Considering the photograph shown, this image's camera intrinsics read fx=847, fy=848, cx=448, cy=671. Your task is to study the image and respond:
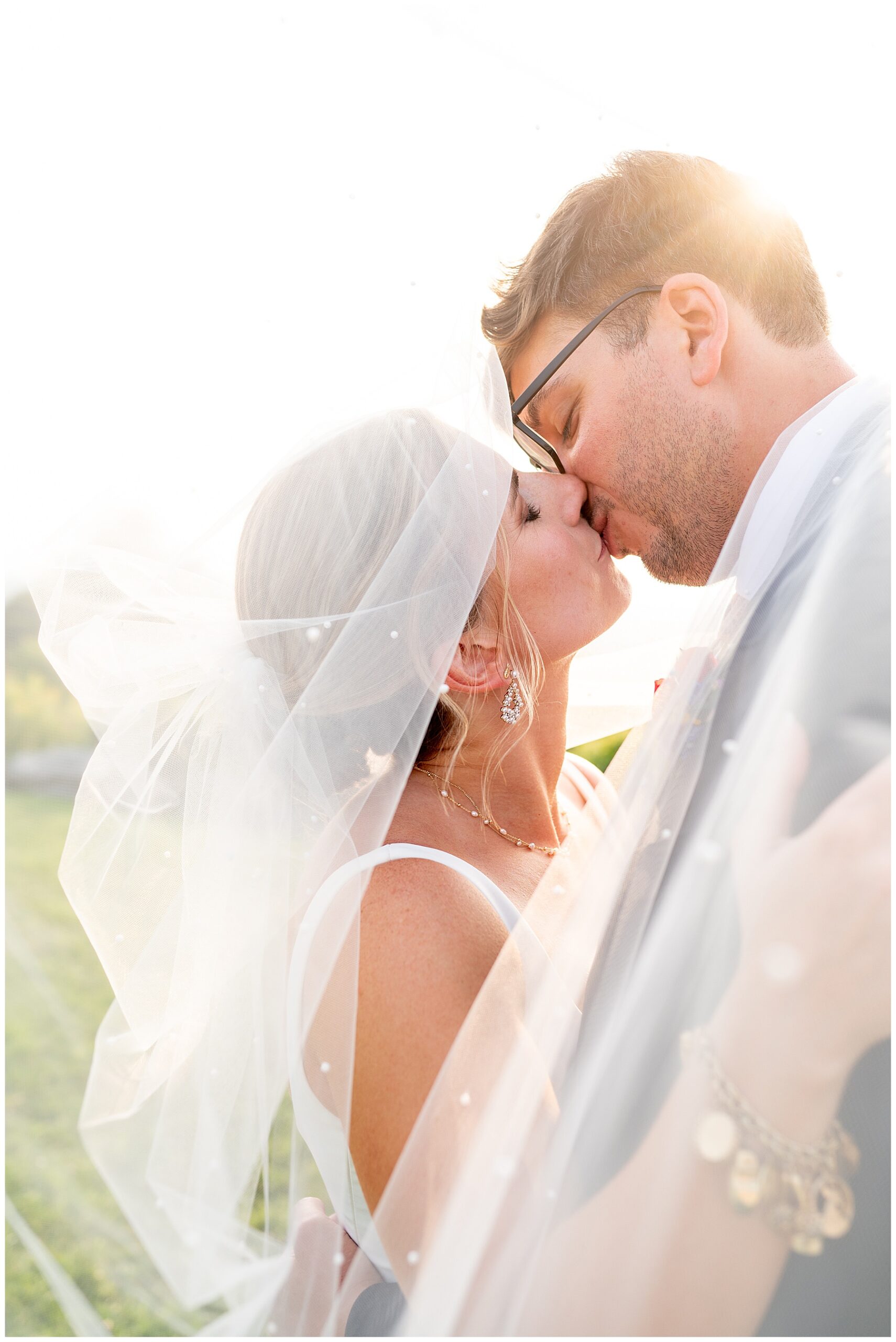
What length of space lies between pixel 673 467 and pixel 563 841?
47.0 inches

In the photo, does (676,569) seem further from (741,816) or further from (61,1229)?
(61,1229)

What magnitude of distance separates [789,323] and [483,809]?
1711mm

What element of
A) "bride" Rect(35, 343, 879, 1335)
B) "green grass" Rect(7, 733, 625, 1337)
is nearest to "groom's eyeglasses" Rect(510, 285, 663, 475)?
"bride" Rect(35, 343, 879, 1335)

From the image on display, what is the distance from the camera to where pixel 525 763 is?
8.16ft

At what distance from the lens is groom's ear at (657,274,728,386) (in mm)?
2510

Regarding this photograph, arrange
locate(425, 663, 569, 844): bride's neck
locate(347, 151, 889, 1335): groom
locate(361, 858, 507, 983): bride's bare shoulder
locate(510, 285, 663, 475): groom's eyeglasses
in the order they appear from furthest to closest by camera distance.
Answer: locate(510, 285, 663, 475): groom's eyeglasses → locate(347, 151, 889, 1335): groom → locate(425, 663, 569, 844): bride's neck → locate(361, 858, 507, 983): bride's bare shoulder

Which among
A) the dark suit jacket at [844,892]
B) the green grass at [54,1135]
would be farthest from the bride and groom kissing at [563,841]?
the green grass at [54,1135]

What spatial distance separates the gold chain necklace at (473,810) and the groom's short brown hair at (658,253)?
1.48 m

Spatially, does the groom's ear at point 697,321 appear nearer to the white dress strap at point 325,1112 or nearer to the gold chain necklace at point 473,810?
the gold chain necklace at point 473,810

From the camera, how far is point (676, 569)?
9.02ft

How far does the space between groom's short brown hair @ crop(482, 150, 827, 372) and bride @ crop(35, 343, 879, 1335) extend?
0.74m

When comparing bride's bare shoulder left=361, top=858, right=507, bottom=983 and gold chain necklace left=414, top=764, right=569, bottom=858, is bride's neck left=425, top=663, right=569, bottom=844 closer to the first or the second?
gold chain necklace left=414, top=764, right=569, bottom=858

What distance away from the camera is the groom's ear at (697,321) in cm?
251

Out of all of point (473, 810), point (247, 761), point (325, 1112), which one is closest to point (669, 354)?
point (473, 810)
